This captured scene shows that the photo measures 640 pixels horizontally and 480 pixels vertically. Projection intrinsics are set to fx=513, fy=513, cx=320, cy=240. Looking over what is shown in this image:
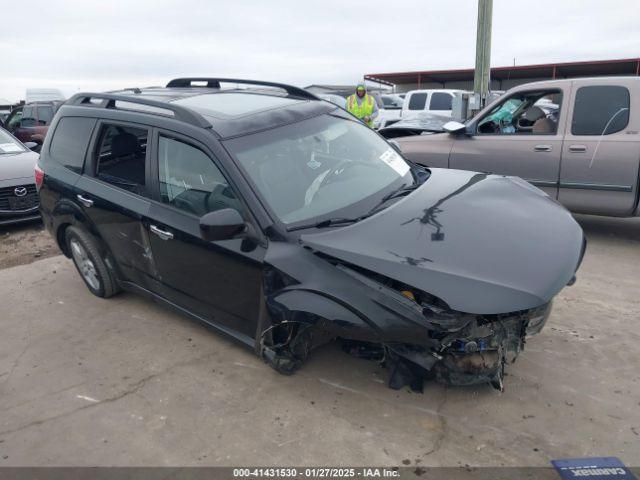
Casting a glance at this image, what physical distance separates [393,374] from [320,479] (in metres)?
0.81

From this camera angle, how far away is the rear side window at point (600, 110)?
5305 millimetres

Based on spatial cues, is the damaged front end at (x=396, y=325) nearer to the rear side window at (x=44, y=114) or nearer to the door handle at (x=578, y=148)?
the door handle at (x=578, y=148)

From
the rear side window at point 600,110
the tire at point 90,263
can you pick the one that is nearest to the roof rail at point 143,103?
the tire at point 90,263

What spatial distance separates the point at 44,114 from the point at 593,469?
48.0 ft

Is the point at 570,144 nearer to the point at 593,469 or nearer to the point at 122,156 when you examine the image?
A: the point at 593,469

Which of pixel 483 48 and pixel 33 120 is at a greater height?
pixel 483 48

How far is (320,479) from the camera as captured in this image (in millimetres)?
2488

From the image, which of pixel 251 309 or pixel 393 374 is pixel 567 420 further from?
pixel 251 309

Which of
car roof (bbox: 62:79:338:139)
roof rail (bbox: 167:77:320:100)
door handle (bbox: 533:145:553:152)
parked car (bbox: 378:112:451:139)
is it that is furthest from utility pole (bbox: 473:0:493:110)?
car roof (bbox: 62:79:338:139)

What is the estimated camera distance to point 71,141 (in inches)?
177

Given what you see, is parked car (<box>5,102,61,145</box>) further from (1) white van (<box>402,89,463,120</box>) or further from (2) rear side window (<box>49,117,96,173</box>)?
(1) white van (<box>402,89,463,120</box>)

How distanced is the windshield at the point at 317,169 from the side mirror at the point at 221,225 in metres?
0.24

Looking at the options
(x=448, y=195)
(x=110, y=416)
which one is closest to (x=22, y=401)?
(x=110, y=416)

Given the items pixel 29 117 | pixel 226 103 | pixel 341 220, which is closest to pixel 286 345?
pixel 341 220
